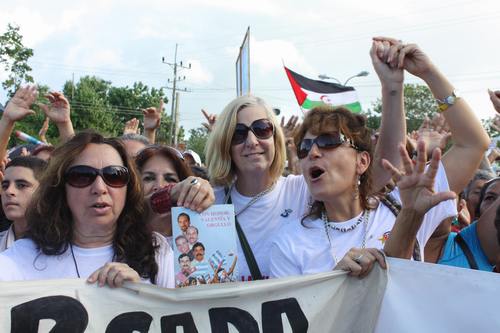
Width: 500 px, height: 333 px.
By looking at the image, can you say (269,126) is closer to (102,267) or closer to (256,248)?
(256,248)

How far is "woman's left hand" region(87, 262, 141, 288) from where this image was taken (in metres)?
2.09

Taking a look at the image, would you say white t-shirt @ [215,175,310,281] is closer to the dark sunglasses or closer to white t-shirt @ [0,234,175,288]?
white t-shirt @ [0,234,175,288]

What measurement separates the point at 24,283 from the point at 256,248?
1.14 m

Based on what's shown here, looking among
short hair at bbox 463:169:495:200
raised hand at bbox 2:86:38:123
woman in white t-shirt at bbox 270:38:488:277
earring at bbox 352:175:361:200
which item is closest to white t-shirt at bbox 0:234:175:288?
woman in white t-shirt at bbox 270:38:488:277

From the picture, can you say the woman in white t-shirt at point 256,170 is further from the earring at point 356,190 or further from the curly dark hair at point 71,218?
the curly dark hair at point 71,218

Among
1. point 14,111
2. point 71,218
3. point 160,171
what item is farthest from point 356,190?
point 14,111

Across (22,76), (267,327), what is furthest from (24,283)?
(22,76)

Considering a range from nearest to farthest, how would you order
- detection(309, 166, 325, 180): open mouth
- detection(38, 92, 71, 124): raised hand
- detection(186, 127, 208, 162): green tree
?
detection(309, 166, 325, 180): open mouth
detection(38, 92, 71, 124): raised hand
detection(186, 127, 208, 162): green tree

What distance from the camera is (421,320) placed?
7.19 feet

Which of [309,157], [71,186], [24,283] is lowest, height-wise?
[24,283]

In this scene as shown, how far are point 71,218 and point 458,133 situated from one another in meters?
1.90

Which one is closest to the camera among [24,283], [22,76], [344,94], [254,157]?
[24,283]

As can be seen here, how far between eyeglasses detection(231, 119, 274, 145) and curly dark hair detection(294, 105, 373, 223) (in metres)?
0.22

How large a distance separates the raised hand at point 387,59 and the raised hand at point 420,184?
789 millimetres
